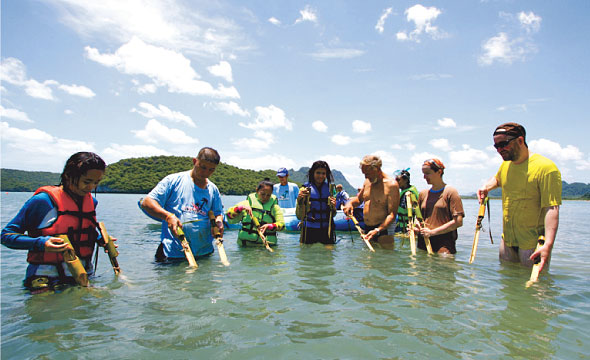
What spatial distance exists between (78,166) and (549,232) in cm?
572

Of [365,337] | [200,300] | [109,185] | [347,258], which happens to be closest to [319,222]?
[347,258]

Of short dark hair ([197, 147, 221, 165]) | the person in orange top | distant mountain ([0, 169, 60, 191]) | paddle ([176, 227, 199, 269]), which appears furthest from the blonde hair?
distant mountain ([0, 169, 60, 191])

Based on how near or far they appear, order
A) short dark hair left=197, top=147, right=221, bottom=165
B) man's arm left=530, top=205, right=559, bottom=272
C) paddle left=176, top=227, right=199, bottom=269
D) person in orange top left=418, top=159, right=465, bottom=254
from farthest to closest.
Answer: person in orange top left=418, top=159, right=465, bottom=254 < short dark hair left=197, top=147, right=221, bottom=165 < paddle left=176, top=227, right=199, bottom=269 < man's arm left=530, top=205, right=559, bottom=272

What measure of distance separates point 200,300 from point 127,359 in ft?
4.46

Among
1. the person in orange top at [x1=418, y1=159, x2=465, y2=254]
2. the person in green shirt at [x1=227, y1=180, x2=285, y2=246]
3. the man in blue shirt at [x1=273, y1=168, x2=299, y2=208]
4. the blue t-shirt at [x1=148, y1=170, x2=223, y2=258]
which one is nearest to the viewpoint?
the blue t-shirt at [x1=148, y1=170, x2=223, y2=258]

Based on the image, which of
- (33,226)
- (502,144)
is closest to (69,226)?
(33,226)

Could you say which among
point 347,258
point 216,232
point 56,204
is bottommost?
point 347,258

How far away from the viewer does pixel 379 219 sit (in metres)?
6.42

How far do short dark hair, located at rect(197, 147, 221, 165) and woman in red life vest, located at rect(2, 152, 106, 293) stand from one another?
60.0 inches

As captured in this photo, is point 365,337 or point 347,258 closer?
point 365,337

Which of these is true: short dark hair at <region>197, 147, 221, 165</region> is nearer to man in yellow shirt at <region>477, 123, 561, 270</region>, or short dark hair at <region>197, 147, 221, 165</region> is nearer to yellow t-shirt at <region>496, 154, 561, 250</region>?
man in yellow shirt at <region>477, 123, 561, 270</region>

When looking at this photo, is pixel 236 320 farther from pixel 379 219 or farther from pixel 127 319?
pixel 379 219

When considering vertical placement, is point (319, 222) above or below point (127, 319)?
above

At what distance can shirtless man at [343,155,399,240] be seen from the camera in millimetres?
6141
